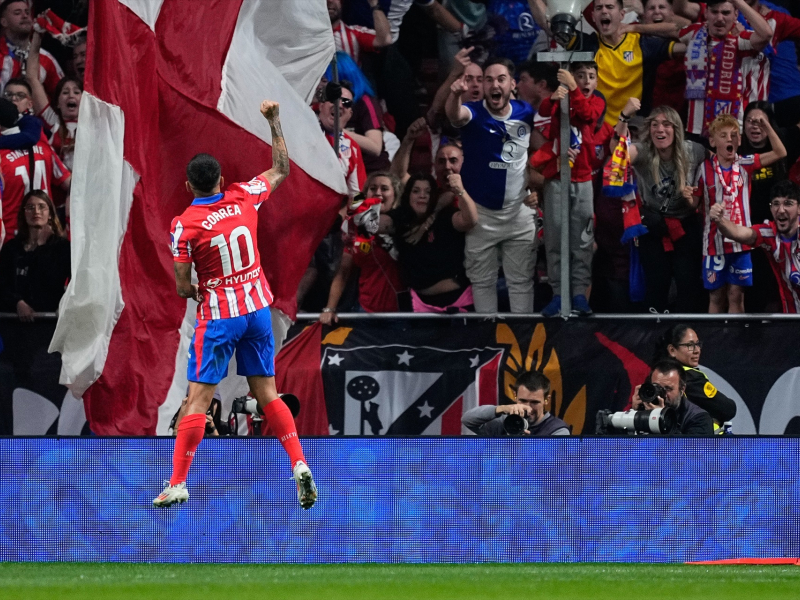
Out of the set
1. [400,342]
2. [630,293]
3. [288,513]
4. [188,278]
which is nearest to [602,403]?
[630,293]

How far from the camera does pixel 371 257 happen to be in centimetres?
Answer: 976

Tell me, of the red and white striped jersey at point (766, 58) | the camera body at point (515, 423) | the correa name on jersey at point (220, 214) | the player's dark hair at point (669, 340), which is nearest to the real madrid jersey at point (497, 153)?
the player's dark hair at point (669, 340)

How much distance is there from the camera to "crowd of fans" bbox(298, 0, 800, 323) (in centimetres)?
928

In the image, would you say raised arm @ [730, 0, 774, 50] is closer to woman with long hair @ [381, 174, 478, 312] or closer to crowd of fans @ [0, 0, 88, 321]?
woman with long hair @ [381, 174, 478, 312]

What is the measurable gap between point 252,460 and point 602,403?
2.93 m

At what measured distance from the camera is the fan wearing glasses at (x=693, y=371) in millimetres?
8250

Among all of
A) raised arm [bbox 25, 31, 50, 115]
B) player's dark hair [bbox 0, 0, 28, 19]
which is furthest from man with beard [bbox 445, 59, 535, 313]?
player's dark hair [bbox 0, 0, 28, 19]

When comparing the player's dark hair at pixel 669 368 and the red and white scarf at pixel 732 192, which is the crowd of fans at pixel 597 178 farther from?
the player's dark hair at pixel 669 368

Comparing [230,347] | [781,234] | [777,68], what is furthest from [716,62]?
[230,347]

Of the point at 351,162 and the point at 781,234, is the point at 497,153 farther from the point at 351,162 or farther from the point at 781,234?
the point at 781,234

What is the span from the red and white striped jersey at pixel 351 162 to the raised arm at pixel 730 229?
2769 millimetres

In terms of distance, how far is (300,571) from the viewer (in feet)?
23.1

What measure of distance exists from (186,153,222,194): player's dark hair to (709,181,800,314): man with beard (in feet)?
12.7

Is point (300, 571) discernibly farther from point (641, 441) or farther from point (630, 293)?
point (630, 293)
